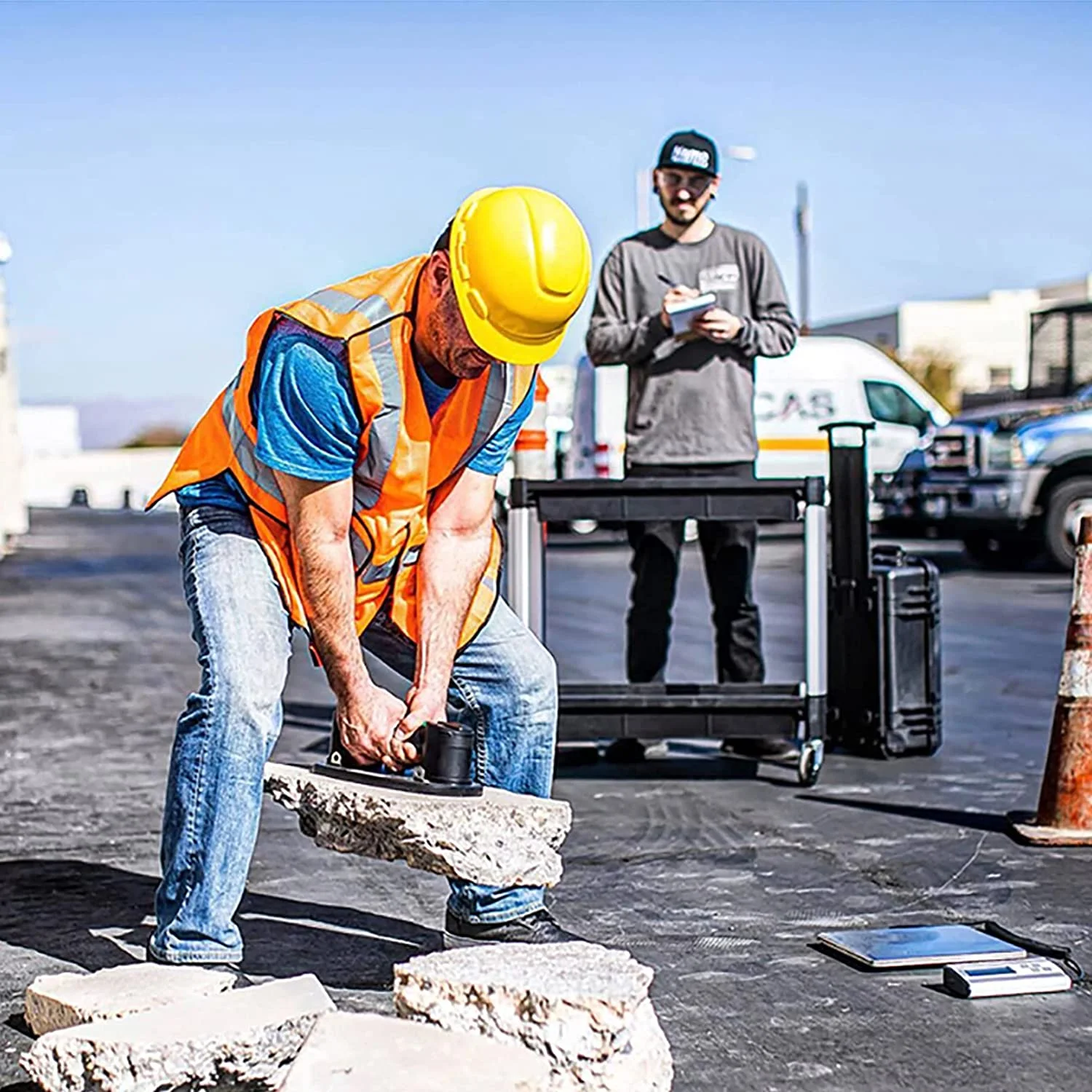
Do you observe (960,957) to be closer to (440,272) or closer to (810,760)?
(440,272)

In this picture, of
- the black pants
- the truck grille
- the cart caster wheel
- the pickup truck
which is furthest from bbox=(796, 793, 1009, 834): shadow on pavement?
the truck grille

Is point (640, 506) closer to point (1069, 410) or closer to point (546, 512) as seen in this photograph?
point (546, 512)

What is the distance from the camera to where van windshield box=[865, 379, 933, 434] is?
23266mm

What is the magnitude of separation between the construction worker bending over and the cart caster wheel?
2565 mm

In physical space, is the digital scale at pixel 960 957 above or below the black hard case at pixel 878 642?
below

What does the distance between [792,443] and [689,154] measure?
613 inches

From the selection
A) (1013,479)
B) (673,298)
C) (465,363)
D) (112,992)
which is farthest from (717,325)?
(1013,479)

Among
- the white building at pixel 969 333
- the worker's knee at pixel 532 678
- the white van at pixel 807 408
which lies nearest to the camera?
the worker's knee at pixel 532 678

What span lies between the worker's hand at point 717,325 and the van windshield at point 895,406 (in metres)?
16.7

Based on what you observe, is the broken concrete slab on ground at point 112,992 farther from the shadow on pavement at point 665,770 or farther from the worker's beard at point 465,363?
the shadow on pavement at point 665,770

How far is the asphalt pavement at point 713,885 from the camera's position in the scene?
3.74 metres

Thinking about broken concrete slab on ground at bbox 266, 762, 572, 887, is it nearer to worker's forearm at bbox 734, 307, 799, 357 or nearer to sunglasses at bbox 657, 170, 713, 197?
worker's forearm at bbox 734, 307, 799, 357

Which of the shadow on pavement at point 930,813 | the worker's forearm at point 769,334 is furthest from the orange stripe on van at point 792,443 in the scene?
the shadow on pavement at point 930,813

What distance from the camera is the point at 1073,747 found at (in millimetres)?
5707
